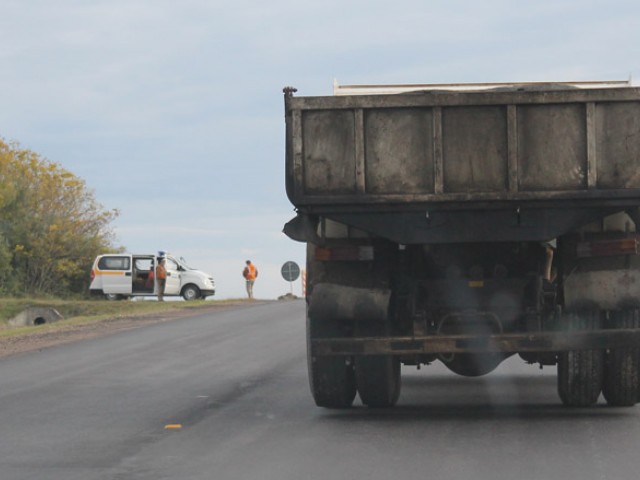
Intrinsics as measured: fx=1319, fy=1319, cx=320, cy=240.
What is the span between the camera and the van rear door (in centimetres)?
5288

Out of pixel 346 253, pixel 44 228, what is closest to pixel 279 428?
pixel 346 253

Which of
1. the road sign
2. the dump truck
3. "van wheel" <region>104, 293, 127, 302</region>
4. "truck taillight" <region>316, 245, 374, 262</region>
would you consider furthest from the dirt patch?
"van wheel" <region>104, 293, 127, 302</region>

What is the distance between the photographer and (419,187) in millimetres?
10812

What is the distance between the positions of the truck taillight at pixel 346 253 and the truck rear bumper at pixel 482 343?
2.24 ft

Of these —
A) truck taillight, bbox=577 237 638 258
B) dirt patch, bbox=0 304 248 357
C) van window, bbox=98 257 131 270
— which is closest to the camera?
truck taillight, bbox=577 237 638 258

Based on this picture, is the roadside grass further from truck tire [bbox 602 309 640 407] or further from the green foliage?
truck tire [bbox 602 309 640 407]

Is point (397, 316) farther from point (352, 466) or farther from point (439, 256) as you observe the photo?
point (352, 466)

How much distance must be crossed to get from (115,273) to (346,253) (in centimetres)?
4256

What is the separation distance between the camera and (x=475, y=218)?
10.9 meters

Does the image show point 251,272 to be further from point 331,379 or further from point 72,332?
point 331,379

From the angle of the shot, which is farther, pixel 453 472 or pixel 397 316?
pixel 397 316

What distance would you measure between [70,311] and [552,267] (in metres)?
43.2

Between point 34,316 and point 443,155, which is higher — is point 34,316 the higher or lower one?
the lower one

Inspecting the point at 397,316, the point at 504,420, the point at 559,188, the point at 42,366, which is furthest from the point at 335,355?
the point at 42,366
